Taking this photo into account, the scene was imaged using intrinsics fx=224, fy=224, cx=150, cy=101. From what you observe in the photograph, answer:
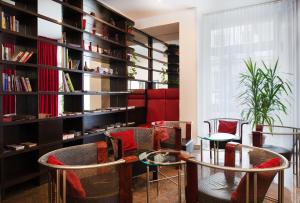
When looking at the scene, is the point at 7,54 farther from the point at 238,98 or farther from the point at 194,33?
the point at 238,98

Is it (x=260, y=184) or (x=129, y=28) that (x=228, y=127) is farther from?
(x=129, y=28)

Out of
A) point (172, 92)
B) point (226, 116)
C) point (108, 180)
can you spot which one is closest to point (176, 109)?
point (172, 92)

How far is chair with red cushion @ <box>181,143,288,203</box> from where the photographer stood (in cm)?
155

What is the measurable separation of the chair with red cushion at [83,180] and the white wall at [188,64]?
3.15 meters

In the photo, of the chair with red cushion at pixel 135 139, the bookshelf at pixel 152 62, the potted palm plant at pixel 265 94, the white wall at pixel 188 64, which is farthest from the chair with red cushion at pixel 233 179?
the bookshelf at pixel 152 62

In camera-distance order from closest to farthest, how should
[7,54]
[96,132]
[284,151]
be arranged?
1. [7,54]
2. [284,151]
3. [96,132]

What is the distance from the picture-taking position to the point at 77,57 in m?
3.82

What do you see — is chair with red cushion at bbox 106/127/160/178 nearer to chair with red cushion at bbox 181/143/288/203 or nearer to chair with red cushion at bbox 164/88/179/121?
chair with red cushion at bbox 181/143/288/203

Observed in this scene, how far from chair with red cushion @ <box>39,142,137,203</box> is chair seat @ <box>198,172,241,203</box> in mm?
606

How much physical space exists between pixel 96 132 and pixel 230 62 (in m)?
3.27

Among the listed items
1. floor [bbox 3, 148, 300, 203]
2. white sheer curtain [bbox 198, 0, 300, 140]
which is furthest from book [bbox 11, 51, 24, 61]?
white sheer curtain [bbox 198, 0, 300, 140]

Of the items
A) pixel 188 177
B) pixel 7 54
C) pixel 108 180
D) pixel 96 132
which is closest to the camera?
pixel 188 177

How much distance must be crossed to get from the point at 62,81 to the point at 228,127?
310cm

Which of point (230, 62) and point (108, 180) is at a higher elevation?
point (230, 62)
